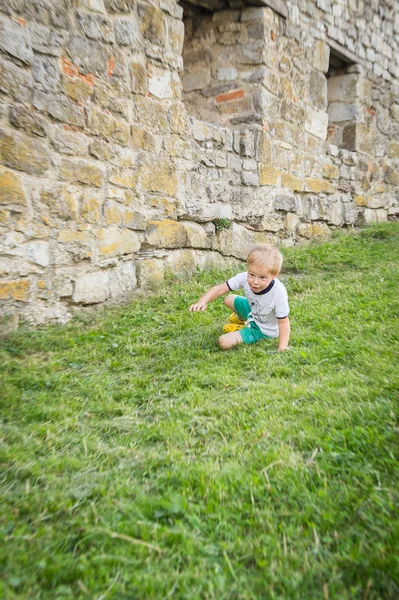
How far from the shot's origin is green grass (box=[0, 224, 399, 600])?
1247 millimetres

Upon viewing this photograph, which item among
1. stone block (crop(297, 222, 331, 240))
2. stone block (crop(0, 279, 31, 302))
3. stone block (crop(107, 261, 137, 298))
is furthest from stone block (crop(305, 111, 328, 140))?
stone block (crop(0, 279, 31, 302))

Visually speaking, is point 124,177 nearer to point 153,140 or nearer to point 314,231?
point 153,140

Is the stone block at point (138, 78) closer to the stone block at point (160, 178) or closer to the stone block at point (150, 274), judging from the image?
the stone block at point (160, 178)

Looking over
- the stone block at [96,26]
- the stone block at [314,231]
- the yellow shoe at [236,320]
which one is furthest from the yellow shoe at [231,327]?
the stone block at [314,231]

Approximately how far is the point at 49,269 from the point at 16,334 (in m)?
0.55

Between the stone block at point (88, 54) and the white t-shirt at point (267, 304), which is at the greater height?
the stone block at point (88, 54)

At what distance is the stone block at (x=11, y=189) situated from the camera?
299 cm

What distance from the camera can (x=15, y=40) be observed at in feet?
9.86

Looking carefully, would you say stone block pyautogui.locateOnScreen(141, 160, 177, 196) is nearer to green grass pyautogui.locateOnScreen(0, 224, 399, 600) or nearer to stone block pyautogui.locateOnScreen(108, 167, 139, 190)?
stone block pyautogui.locateOnScreen(108, 167, 139, 190)

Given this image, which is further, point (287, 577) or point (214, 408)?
point (214, 408)

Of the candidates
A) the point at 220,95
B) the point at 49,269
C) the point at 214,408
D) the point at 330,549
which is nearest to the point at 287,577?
the point at 330,549

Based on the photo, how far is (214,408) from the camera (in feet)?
7.18

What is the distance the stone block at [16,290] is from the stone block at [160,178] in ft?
4.72

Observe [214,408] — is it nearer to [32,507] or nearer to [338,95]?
[32,507]
